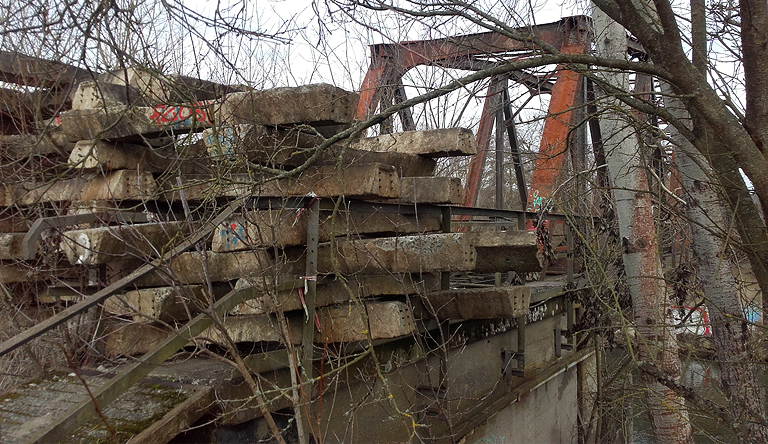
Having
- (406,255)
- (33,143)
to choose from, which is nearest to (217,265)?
(406,255)

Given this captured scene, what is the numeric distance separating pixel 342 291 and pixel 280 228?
74 cm

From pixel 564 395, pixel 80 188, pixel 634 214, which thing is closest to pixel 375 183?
pixel 80 188

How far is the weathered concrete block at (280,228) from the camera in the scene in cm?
366

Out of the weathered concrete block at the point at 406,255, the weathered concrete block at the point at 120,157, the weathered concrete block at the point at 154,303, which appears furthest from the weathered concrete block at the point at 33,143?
the weathered concrete block at the point at 406,255

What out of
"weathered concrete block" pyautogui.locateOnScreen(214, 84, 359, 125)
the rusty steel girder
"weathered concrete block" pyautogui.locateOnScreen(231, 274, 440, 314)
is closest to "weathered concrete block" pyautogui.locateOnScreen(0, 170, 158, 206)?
"weathered concrete block" pyautogui.locateOnScreen(214, 84, 359, 125)

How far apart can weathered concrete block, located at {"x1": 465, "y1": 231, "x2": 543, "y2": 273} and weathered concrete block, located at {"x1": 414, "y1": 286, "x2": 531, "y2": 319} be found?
0.22 metres

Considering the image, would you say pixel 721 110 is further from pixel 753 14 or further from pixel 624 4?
pixel 624 4

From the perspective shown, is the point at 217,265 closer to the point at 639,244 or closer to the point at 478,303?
the point at 478,303

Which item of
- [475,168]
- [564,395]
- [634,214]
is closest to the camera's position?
[634,214]

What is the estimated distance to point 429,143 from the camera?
5.11 meters

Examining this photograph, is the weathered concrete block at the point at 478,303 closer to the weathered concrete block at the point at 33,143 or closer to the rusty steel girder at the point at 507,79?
the weathered concrete block at the point at 33,143

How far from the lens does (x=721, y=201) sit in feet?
13.8

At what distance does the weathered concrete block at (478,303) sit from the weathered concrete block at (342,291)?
157 mm

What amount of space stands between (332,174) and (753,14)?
267cm
